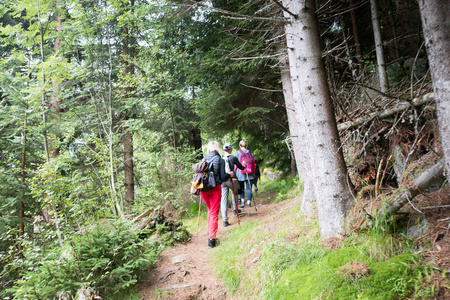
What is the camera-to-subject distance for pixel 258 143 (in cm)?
1145

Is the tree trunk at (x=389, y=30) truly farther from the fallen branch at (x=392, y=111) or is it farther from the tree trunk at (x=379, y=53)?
the fallen branch at (x=392, y=111)

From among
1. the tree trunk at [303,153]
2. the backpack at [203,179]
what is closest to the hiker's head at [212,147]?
the backpack at [203,179]

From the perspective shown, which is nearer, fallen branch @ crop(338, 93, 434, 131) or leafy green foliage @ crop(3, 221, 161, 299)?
fallen branch @ crop(338, 93, 434, 131)

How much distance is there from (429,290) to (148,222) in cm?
562

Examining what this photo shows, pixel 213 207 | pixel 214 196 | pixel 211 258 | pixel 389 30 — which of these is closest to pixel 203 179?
pixel 214 196

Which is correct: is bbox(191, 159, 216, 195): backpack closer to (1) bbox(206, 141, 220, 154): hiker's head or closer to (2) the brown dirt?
(1) bbox(206, 141, 220, 154): hiker's head

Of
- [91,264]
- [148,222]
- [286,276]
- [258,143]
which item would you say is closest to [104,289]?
[91,264]

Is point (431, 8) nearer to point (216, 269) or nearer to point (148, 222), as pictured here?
point (216, 269)

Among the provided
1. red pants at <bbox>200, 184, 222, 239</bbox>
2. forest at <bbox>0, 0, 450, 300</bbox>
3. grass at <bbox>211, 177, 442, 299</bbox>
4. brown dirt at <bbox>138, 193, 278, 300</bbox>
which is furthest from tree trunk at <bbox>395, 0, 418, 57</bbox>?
brown dirt at <bbox>138, 193, 278, 300</bbox>

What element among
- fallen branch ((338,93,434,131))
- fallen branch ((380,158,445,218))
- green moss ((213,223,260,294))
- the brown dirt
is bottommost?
the brown dirt

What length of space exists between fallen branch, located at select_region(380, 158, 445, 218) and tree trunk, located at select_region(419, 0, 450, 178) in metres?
0.39

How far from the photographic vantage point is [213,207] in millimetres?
5910

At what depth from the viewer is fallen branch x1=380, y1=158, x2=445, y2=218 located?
2496 millimetres

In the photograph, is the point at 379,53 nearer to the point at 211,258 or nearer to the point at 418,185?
the point at 418,185
